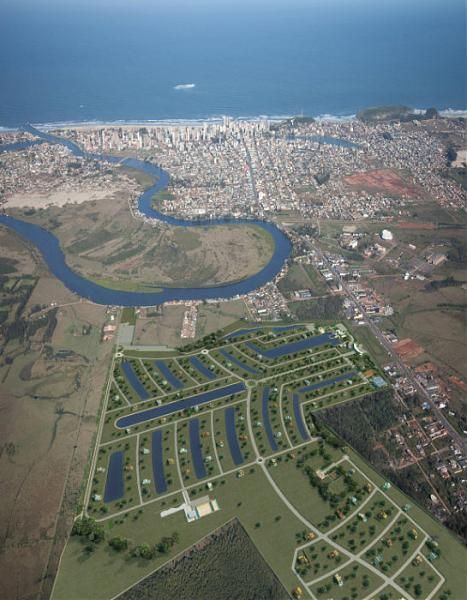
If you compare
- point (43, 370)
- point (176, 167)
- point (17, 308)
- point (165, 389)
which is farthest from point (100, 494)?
point (176, 167)

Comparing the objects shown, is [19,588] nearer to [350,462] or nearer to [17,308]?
[350,462]

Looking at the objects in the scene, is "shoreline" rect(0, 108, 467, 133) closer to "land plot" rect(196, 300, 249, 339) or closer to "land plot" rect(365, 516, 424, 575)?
"land plot" rect(196, 300, 249, 339)

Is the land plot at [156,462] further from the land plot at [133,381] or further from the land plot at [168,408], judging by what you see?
the land plot at [133,381]

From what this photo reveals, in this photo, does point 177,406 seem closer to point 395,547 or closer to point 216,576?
point 216,576

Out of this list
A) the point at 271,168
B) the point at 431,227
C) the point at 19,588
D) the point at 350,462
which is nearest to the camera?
the point at 19,588

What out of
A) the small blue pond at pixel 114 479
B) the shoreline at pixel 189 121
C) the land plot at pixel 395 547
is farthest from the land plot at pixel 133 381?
the shoreline at pixel 189 121

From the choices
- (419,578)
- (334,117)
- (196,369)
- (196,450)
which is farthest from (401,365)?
(334,117)

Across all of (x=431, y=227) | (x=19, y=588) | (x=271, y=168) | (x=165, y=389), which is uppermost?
(x=271, y=168)

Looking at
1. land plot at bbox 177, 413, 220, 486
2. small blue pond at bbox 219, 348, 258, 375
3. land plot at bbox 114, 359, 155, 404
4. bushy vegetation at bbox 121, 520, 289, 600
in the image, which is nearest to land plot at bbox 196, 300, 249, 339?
small blue pond at bbox 219, 348, 258, 375
